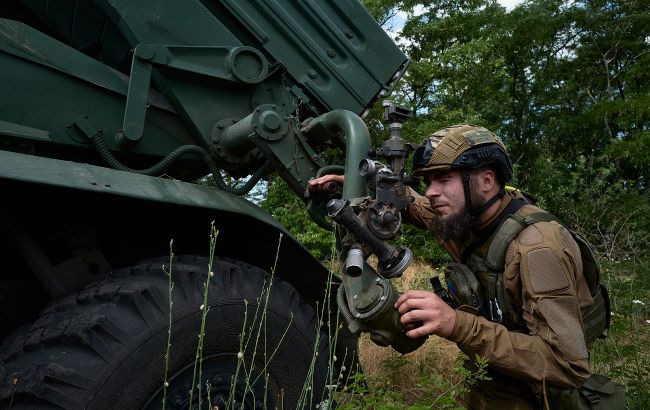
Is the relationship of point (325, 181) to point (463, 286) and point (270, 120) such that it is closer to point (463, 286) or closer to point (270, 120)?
point (270, 120)

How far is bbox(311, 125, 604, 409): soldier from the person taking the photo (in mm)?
2453

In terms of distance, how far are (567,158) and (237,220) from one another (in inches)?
854

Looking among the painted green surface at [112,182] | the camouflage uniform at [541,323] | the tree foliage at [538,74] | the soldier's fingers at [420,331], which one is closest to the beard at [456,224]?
the camouflage uniform at [541,323]

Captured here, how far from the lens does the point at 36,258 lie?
2.48 metres

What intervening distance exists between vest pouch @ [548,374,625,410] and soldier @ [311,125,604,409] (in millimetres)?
89

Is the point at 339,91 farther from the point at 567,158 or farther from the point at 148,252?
the point at 567,158

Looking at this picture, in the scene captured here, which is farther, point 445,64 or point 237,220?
point 445,64

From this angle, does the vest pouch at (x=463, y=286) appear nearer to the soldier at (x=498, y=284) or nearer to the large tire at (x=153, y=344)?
the soldier at (x=498, y=284)

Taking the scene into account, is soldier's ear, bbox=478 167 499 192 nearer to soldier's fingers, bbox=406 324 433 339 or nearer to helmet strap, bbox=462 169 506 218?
helmet strap, bbox=462 169 506 218

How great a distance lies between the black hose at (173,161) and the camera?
3.04m

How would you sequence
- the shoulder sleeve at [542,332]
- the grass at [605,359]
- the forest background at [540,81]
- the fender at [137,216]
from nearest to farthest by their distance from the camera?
the fender at [137,216]
the shoulder sleeve at [542,332]
the grass at [605,359]
the forest background at [540,81]

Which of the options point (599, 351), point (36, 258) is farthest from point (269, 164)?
point (599, 351)

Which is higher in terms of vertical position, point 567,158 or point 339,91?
point 567,158

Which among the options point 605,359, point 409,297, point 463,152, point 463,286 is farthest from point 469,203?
point 605,359
